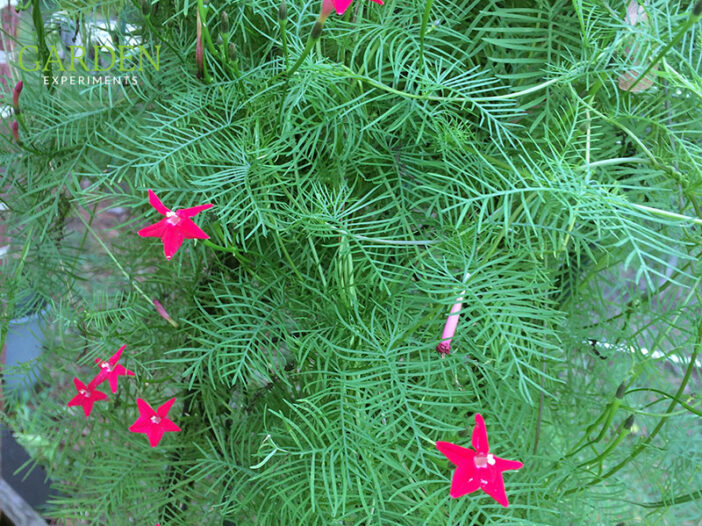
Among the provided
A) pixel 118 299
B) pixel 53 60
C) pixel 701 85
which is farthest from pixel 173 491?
pixel 701 85

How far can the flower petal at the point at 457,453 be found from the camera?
434mm

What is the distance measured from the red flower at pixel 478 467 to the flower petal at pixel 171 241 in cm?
25

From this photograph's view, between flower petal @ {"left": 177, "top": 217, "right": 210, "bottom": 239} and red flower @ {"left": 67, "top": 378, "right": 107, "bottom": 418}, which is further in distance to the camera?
red flower @ {"left": 67, "top": 378, "right": 107, "bottom": 418}

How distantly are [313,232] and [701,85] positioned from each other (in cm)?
35

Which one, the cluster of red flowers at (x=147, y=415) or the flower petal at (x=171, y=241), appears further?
the cluster of red flowers at (x=147, y=415)

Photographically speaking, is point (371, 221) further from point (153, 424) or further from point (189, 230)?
point (153, 424)

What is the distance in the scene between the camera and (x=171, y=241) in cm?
47

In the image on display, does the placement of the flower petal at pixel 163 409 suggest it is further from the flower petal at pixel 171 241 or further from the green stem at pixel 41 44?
the green stem at pixel 41 44

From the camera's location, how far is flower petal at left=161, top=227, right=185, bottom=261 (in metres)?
0.47

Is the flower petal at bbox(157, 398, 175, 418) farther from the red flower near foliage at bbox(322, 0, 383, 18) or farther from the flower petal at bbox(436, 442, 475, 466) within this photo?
the red flower near foliage at bbox(322, 0, 383, 18)

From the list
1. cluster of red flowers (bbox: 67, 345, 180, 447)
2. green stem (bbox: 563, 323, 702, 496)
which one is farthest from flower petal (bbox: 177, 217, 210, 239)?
green stem (bbox: 563, 323, 702, 496)

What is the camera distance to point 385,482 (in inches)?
19.9

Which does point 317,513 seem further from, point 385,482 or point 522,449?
point 522,449

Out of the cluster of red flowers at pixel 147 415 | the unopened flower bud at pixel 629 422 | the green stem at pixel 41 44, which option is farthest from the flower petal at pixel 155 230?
the unopened flower bud at pixel 629 422
